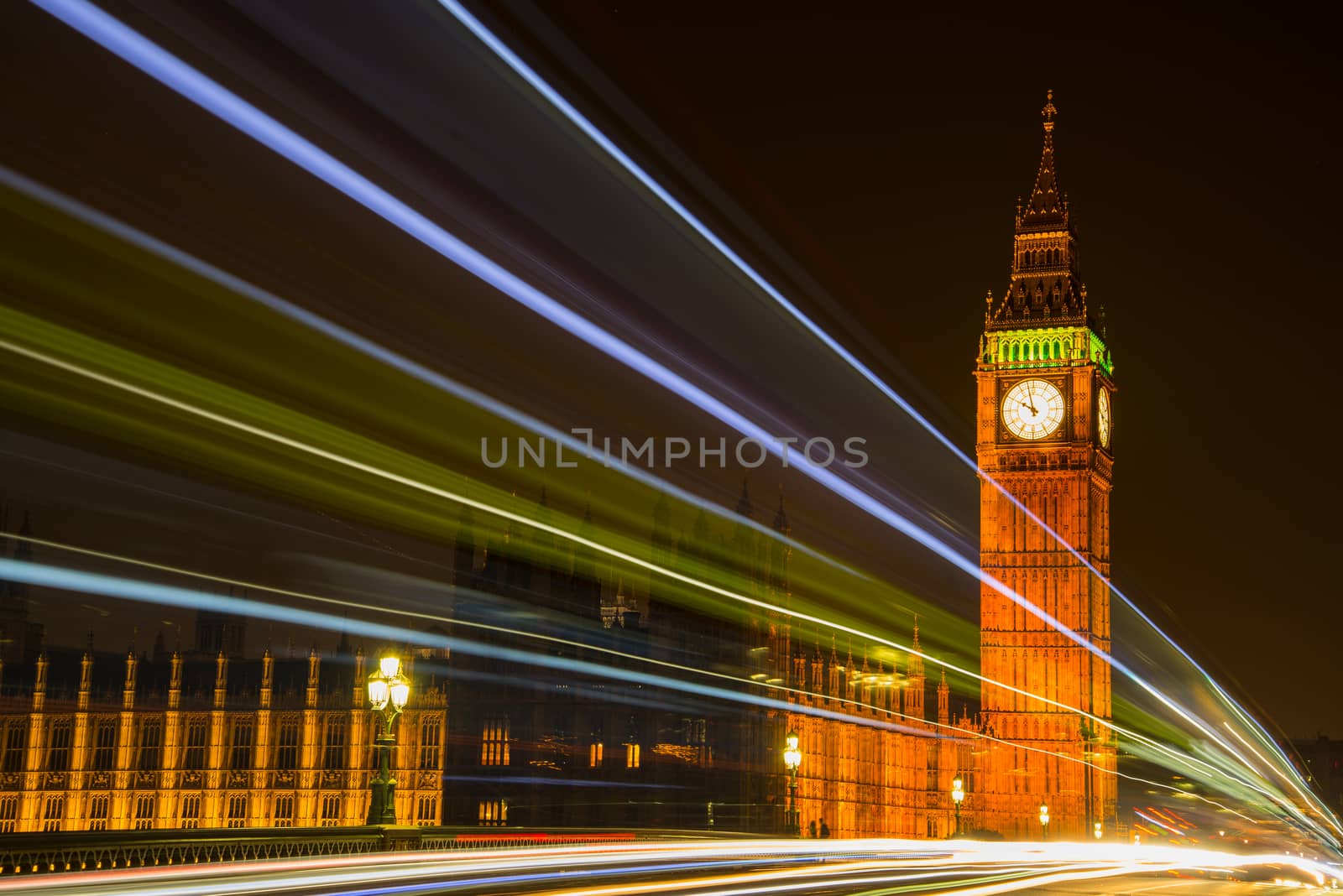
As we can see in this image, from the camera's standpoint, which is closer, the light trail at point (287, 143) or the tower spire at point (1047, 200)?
the light trail at point (287, 143)

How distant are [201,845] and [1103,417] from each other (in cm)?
7098

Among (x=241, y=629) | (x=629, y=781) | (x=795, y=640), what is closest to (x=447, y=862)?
(x=629, y=781)

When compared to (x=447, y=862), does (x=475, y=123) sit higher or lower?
higher

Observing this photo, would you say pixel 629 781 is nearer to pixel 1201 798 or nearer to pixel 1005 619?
pixel 1005 619

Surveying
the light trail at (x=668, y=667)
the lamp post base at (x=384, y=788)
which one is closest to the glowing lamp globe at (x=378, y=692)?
the lamp post base at (x=384, y=788)

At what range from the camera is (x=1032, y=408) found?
79188 mm

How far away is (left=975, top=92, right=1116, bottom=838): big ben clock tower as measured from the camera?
77.8 m

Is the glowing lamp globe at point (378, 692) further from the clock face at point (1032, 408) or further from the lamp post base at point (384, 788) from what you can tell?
the clock face at point (1032, 408)

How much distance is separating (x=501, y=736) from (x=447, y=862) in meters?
34.4

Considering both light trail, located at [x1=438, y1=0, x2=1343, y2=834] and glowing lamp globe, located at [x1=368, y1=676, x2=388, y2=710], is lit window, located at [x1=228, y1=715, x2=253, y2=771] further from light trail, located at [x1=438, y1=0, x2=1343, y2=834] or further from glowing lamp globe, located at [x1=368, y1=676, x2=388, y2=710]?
glowing lamp globe, located at [x1=368, y1=676, x2=388, y2=710]

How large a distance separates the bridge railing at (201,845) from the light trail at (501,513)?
6.24 m

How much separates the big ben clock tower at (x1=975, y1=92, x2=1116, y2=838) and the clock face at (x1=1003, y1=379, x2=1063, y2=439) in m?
0.04

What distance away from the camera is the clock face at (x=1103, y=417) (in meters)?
79.9

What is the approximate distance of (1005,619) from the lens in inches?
3187
